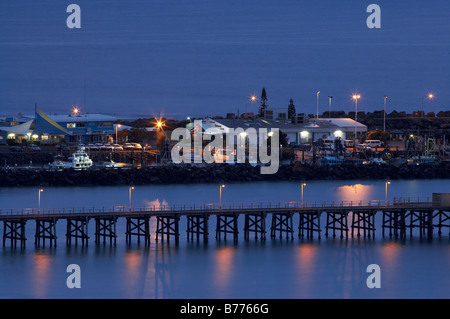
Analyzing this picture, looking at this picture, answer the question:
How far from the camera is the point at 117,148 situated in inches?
4289

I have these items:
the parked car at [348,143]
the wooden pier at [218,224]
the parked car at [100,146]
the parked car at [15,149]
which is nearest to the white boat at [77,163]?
the parked car at [100,146]

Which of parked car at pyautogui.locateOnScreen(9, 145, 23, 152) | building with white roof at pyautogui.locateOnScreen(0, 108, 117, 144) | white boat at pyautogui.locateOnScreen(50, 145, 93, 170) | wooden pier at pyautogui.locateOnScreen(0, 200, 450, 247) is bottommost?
wooden pier at pyautogui.locateOnScreen(0, 200, 450, 247)

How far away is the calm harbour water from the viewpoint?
50.2 m

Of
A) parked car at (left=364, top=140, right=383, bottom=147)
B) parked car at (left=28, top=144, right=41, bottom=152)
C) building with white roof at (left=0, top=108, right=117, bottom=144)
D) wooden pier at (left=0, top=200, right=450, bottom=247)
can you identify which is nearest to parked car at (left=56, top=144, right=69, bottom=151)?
parked car at (left=28, top=144, right=41, bottom=152)

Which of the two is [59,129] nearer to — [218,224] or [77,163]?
[77,163]

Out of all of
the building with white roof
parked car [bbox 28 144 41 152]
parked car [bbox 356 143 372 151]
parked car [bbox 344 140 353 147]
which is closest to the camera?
parked car [bbox 28 144 41 152]

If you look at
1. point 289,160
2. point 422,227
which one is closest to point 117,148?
point 289,160

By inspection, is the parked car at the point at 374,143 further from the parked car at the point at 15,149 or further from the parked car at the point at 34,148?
the parked car at the point at 15,149

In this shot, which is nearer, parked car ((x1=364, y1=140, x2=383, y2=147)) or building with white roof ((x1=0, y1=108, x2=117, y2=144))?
parked car ((x1=364, y1=140, x2=383, y2=147))

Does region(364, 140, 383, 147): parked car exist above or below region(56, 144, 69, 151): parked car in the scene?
above

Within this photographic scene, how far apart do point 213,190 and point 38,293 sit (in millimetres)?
39252

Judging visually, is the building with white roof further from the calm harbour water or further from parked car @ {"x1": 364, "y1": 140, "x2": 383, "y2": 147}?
the calm harbour water

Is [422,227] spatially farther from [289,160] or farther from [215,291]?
[289,160]

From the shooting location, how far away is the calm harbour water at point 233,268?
50219 millimetres
